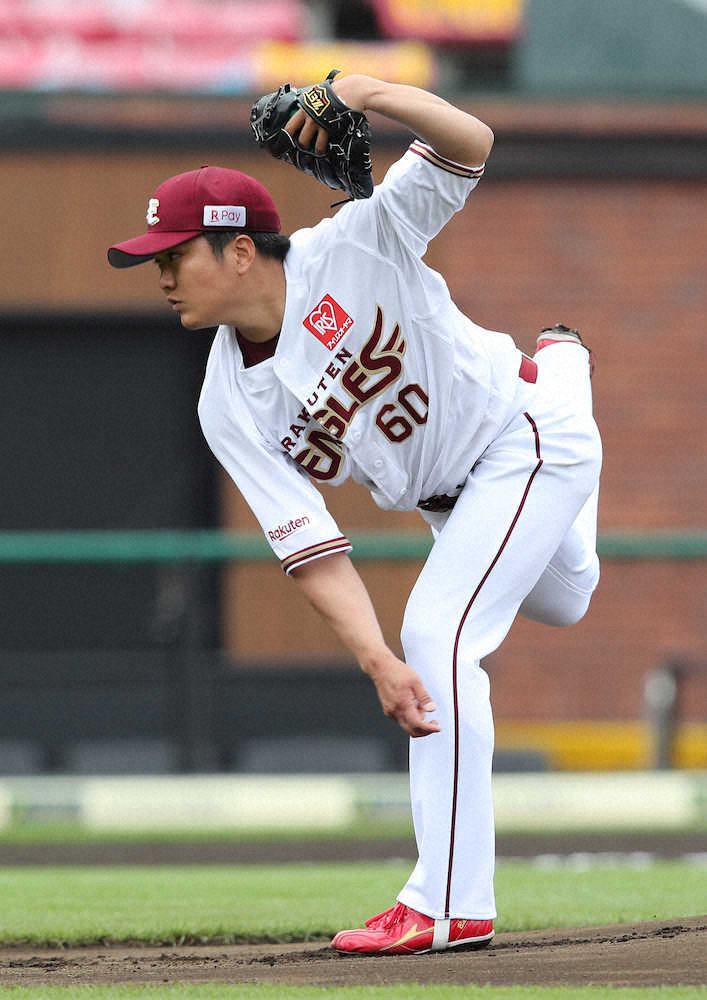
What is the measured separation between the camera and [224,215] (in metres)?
4.73

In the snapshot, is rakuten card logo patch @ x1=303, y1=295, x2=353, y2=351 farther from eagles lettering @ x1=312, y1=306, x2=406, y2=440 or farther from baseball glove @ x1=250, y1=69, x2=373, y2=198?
baseball glove @ x1=250, y1=69, x2=373, y2=198

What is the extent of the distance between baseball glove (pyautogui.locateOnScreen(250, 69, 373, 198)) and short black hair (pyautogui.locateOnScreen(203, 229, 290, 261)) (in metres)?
0.29

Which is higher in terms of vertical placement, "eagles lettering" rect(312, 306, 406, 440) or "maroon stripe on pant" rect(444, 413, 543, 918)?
"eagles lettering" rect(312, 306, 406, 440)

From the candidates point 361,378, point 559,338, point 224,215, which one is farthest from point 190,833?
point 224,215

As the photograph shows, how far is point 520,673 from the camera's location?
13867 mm

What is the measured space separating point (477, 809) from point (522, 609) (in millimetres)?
987

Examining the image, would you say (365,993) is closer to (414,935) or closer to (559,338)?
(414,935)

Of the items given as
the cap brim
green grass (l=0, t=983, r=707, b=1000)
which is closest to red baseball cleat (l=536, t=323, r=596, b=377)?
the cap brim

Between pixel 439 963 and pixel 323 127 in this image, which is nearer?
pixel 323 127

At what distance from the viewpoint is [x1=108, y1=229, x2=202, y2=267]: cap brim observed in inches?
184

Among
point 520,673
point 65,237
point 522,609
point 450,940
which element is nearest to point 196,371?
point 65,237

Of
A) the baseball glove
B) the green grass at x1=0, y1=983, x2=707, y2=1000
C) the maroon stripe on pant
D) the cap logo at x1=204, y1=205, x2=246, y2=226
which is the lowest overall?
the green grass at x1=0, y1=983, x2=707, y2=1000

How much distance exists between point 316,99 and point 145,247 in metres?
0.64

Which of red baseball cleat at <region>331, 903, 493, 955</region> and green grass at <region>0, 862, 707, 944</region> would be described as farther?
green grass at <region>0, 862, 707, 944</region>
